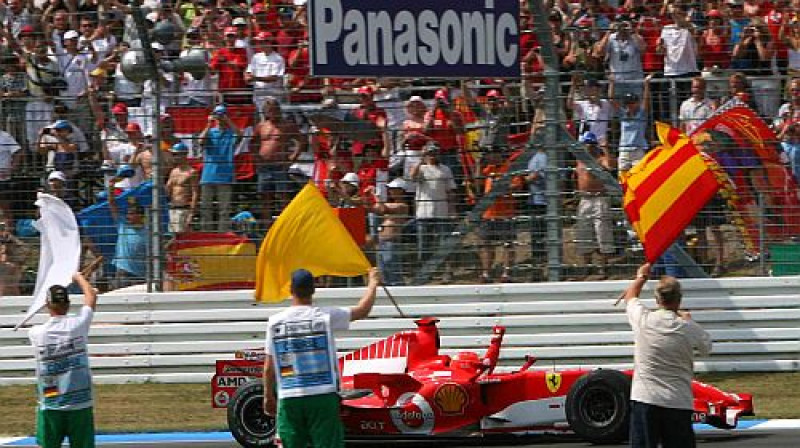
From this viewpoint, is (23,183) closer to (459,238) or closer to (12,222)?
(12,222)

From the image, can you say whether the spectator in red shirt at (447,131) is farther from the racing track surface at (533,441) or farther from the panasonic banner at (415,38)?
the racing track surface at (533,441)

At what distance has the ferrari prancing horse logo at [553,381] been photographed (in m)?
11.5

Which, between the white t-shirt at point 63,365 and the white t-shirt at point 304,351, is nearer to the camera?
the white t-shirt at point 304,351

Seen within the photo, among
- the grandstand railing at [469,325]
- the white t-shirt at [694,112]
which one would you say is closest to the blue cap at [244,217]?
the grandstand railing at [469,325]

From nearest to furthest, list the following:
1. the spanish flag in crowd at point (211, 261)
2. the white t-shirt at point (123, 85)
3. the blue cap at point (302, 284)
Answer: the blue cap at point (302, 284) → the spanish flag in crowd at point (211, 261) → the white t-shirt at point (123, 85)

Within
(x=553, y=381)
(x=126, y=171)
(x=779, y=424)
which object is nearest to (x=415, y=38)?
(x=126, y=171)

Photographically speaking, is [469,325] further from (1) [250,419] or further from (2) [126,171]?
(1) [250,419]

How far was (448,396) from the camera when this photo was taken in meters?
11.5

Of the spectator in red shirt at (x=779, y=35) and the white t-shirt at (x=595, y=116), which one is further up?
the spectator in red shirt at (x=779, y=35)

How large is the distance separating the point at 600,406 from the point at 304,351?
3.24m

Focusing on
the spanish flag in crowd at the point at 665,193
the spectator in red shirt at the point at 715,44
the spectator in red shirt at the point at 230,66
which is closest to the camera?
the spanish flag in crowd at the point at 665,193

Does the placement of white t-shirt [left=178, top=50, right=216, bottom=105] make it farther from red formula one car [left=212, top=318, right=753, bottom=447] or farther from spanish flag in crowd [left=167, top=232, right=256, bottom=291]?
red formula one car [left=212, top=318, right=753, bottom=447]

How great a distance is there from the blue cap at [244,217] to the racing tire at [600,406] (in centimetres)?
463

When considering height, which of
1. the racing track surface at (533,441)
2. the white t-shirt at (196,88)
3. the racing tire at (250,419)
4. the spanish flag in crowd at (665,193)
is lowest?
the racing track surface at (533,441)
